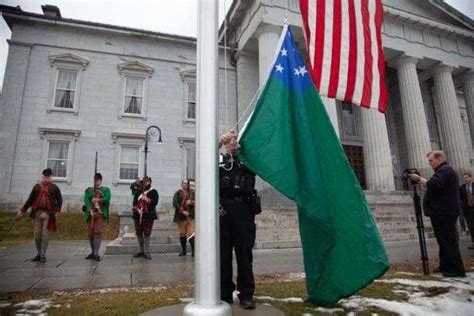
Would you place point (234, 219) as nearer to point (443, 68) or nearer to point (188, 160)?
point (188, 160)

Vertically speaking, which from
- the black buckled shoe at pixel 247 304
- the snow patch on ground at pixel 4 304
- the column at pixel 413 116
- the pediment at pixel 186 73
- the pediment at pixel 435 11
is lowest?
the snow patch on ground at pixel 4 304

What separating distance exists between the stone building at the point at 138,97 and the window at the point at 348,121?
3035 mm

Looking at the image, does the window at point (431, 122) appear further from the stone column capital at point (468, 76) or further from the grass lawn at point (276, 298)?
the grass lawn at point (276, 298)

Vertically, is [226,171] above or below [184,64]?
below

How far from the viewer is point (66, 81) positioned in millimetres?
20109

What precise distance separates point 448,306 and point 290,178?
230cm

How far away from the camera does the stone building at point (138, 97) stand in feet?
61.3

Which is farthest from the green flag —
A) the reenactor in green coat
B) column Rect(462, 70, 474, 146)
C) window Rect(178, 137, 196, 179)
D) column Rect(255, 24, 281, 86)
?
column Rect(462, 70, 474, 146)

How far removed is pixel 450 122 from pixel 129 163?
22.6m

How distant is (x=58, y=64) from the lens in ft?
65.4

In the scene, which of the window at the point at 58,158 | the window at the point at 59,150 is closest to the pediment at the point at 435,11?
the window at the point at 59,150

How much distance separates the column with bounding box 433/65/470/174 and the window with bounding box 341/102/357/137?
620 cm

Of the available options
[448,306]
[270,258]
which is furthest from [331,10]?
[270,258]

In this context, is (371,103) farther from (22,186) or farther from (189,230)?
(22,186)
